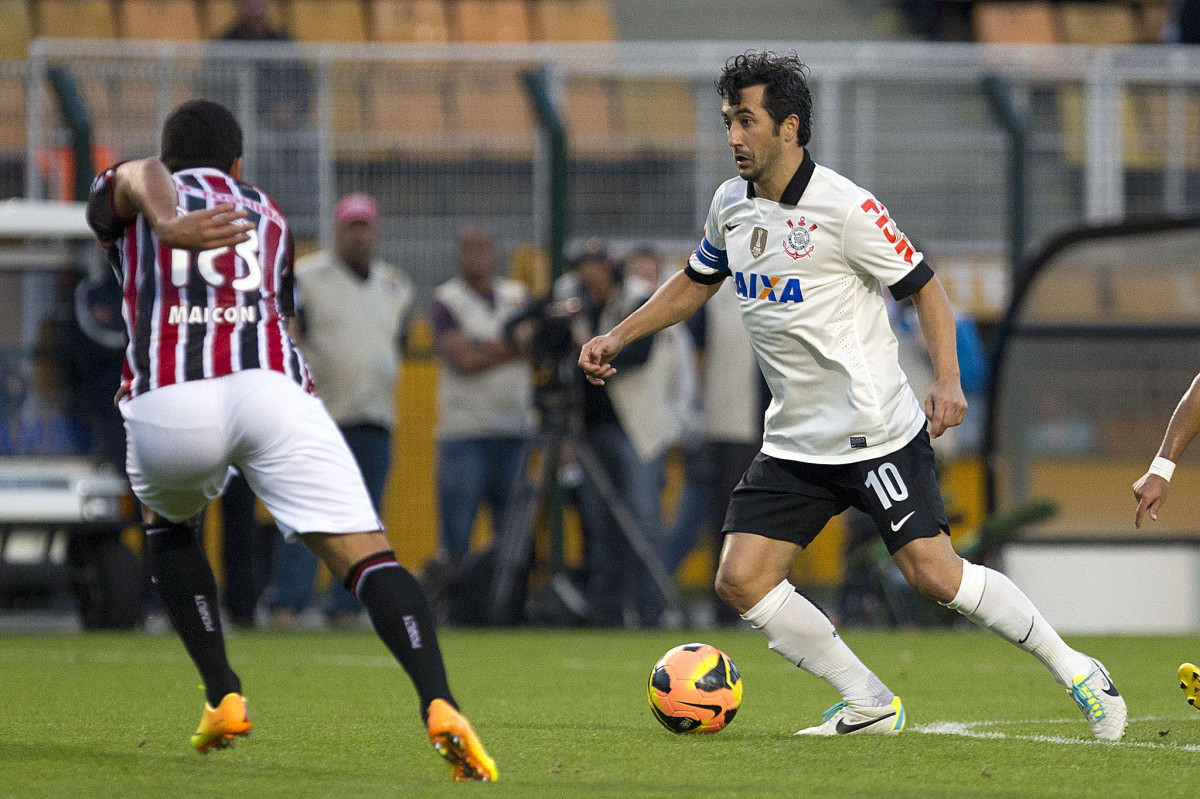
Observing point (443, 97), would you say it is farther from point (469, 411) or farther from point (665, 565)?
point (665, 565)

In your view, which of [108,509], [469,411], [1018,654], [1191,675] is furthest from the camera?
[469,411]

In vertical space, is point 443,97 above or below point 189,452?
above

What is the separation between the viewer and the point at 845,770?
4.78 meters

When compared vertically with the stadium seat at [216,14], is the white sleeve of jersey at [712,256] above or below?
below

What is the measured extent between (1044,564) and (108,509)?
→ 530 centimetres

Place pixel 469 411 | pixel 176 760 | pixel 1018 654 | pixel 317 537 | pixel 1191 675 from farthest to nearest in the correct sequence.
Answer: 1. pixel 469 411
2. pixel 1018 654
3. pixel 1191 675
4. pixel 176 760
5. pixel 317 537

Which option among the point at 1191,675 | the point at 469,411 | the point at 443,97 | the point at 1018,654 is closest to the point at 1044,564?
the point at 1018,654

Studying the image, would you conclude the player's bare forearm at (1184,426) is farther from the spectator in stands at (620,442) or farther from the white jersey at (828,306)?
the spectator in stands at (620,442)

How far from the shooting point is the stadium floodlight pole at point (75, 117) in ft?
37.2

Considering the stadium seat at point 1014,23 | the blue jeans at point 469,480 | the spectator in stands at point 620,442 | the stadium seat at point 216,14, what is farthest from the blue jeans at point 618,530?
the stadium seat at point 1014,23

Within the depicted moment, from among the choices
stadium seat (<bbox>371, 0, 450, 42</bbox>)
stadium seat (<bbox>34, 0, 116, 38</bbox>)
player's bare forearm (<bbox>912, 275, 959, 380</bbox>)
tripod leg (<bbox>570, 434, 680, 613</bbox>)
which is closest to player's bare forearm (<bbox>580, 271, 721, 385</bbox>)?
player's bare forearm (<bbox>912, 275, 959, 380</bbox>)

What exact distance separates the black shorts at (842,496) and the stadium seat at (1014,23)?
1469cm

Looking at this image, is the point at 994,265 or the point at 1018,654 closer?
the point at 1018,654

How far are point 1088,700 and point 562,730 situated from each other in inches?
61.2
